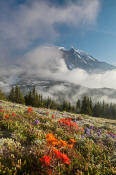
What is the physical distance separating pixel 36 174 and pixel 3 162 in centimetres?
115

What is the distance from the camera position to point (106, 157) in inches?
191

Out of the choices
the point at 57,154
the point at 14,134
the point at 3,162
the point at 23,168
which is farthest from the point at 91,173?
the point at 14,134

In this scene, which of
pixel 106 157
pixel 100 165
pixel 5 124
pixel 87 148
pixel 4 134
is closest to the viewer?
pixel 100 165

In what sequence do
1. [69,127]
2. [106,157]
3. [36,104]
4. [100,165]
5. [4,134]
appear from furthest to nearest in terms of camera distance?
[36,104], [69,127], [4,134], [106,157], [100,165]

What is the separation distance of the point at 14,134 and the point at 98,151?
368 cm

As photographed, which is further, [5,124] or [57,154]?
[5,124]

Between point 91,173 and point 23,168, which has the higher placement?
point 23,168

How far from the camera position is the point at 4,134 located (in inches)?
222

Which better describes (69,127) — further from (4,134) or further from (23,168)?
(23,168)

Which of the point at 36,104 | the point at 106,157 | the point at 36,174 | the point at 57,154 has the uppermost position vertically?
the point at 57,154

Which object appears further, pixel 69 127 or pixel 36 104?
pixel 36 104

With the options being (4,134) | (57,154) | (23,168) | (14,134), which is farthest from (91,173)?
(4,134)

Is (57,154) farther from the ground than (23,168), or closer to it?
farther from the ground

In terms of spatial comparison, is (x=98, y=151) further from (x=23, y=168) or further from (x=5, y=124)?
(x=5, y=124)
